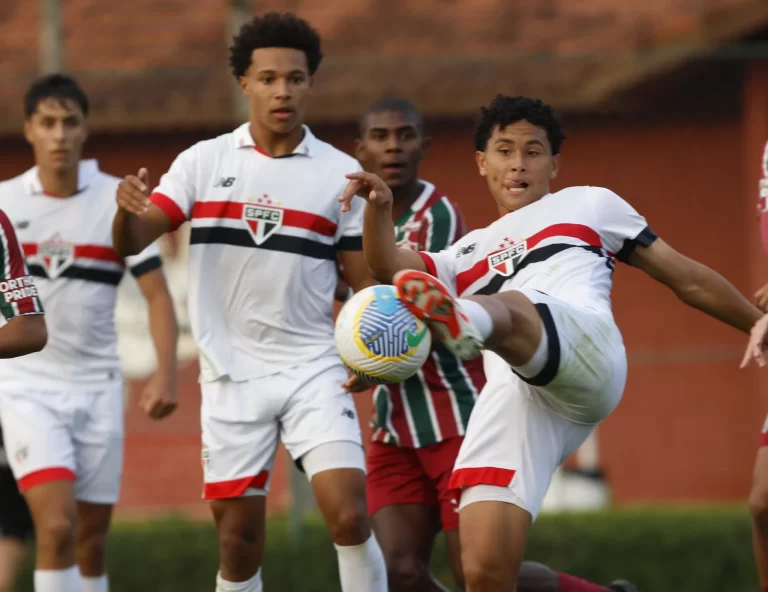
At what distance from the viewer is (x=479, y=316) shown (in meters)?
4.81

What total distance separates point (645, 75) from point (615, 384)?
705 cm

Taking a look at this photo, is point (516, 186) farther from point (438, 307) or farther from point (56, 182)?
point (56, 182)

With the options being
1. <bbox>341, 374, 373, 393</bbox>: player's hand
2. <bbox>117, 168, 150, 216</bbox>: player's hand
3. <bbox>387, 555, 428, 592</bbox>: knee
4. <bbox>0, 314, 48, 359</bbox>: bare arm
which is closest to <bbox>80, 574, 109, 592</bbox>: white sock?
<bbox>387, 555, 428, 592</bbox>: knee

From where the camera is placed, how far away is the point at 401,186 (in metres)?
6.80

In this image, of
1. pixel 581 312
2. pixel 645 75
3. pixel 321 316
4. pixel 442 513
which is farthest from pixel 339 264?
pixel 645 75

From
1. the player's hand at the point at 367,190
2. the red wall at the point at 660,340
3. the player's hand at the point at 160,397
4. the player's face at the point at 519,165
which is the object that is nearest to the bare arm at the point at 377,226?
the player's hand at the point at 367,190

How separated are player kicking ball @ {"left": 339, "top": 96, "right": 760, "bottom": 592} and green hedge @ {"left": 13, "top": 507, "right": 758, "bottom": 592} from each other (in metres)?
4.13

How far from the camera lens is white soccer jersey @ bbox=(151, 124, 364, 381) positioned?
20.9 feet

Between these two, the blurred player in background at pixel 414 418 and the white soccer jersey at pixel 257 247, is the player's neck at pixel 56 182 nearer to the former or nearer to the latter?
the white soccer jersey at pixel 257 247

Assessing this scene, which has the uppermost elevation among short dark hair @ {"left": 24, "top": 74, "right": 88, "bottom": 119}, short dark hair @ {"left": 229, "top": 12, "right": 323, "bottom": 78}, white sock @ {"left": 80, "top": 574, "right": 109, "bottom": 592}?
short dark hair @ {"left": 229, "top": 12, "right": 323, "bottom": 78}

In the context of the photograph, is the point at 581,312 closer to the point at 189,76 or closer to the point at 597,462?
Result: the point at 597,462

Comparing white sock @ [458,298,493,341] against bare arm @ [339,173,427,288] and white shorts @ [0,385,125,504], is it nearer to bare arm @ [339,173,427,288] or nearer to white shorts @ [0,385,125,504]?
bare arm @ [339,173,427,288]

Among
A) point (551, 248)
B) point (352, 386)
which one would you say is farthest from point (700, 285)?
point (352, 386)

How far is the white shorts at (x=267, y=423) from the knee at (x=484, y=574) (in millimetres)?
975
